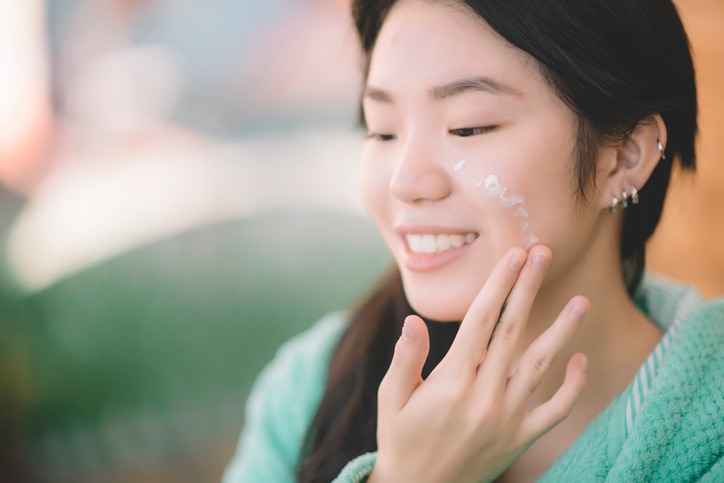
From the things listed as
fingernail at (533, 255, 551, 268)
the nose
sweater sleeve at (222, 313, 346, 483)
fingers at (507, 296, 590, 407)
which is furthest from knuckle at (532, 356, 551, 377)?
sweater sleeve at (222, 313, 346, 483)

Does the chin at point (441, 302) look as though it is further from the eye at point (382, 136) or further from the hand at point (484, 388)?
the eye at point (382, 136)

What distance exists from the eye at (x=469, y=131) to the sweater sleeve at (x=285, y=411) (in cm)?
58

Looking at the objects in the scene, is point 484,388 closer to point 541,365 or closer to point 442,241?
point 541,365

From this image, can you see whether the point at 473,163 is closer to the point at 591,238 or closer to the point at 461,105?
the point at 461,105

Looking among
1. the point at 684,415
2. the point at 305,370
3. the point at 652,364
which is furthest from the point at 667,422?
the point at 305,370

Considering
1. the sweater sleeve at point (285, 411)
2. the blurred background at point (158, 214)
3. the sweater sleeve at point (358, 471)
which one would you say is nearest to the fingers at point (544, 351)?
the sweater sleeve at point (358, 471)

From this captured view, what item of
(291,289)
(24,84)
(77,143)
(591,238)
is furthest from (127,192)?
(591,238)

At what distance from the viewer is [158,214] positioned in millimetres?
2518

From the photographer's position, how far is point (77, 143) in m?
2.41

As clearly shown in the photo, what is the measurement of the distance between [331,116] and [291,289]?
0.70 meters

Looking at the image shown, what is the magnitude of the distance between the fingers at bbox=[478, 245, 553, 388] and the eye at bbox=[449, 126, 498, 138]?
0.19 metres

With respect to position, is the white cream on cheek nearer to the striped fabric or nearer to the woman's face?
the woman's face

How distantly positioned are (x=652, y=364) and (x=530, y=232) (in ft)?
0.98

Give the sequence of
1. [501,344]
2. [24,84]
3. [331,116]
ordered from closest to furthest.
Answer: [501,344], [24,84], [331,116]
